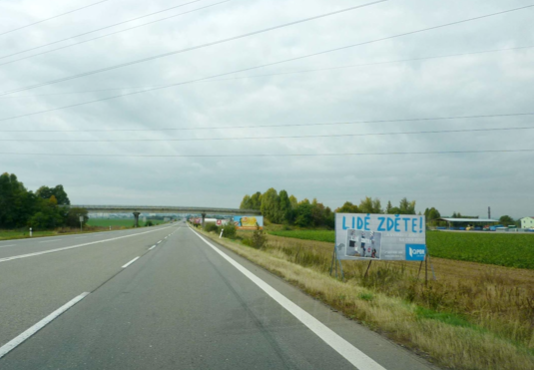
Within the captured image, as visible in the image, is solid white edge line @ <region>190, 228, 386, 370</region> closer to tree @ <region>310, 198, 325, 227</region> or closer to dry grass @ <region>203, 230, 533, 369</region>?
dry grass @ <region>203, 230, 533, 369</region>

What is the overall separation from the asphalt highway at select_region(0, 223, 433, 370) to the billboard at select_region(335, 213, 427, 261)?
3.77 m

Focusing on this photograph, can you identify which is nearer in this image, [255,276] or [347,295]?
[347,295]

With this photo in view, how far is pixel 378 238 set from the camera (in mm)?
13938

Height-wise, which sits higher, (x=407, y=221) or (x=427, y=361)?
(x=407, y=221)

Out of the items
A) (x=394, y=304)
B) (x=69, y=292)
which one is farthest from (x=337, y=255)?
(x=69, y=292)

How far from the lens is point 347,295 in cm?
893

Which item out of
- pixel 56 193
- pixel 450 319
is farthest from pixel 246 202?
pixel 450 319

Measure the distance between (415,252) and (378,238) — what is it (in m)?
1.31

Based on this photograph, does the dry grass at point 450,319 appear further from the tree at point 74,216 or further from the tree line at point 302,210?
the tree line at point 302,210

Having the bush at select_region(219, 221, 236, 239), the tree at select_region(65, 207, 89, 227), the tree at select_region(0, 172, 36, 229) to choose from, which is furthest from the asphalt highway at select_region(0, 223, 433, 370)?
the tree at select_region(65, 207, 89, 227)

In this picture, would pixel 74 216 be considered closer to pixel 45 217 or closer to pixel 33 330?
pixel 45 217

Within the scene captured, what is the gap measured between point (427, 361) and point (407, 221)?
9636 millimetres

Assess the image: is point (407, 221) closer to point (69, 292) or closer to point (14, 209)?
point (69, 292)

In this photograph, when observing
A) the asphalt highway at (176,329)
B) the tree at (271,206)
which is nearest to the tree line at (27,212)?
the tree at (271,206)
